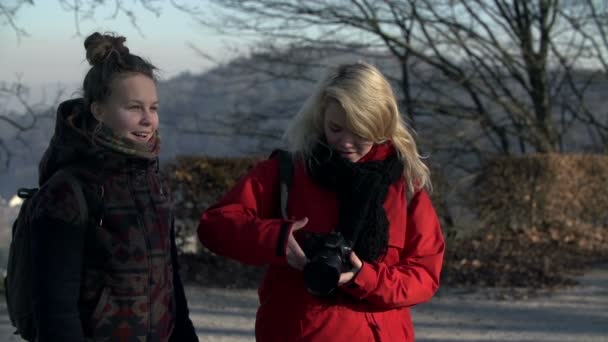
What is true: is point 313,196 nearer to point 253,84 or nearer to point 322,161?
point 322,161

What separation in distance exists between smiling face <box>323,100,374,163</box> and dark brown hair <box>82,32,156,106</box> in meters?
0.53

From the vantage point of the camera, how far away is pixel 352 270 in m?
2.54

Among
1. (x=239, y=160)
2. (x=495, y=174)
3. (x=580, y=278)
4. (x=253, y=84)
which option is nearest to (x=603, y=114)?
(x=495, y=174)

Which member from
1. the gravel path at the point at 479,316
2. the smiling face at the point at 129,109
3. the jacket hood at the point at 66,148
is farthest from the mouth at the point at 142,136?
the gravel path at the point at 479,316

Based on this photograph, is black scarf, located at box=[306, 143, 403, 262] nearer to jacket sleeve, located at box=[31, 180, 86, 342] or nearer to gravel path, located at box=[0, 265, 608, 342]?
jacket sleeve, located at box=[31, 180, 86, 342]

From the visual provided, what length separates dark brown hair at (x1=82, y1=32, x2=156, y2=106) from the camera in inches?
100

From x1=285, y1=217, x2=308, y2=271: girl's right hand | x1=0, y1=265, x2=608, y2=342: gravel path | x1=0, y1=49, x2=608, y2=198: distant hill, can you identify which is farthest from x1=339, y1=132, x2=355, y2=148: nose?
x1=0, y1=49, x2=608, y2=198: distant hill

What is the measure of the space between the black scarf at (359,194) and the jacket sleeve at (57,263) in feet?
2.37

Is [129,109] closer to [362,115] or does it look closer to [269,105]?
[362,115]

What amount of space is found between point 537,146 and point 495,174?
9.04 feet

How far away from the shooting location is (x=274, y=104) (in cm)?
1445

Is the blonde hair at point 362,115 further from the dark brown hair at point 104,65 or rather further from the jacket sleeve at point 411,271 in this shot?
the dark brown hair at point 104,65

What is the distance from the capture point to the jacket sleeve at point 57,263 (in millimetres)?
2264

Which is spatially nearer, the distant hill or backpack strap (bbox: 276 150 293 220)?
backpack strap (bbox: 276 150 293 220)
